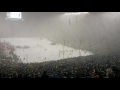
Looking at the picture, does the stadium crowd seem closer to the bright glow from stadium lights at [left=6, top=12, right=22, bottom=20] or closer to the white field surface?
Answer: the white field surface

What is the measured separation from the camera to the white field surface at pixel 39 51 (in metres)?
11.4

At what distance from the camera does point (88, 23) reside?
1269cm

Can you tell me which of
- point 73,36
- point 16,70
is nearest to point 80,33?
point 73,36

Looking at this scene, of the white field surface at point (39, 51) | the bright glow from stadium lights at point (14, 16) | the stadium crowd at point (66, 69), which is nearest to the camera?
the stadium crowd at point (66, 69)

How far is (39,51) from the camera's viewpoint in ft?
38.7

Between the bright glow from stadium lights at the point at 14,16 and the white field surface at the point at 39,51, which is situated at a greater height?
the bright glow from stadium lights at the point at 14,16

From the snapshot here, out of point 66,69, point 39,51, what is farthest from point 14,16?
point 66,69

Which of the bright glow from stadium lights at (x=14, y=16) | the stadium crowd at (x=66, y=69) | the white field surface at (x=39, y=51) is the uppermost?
the bright glow from stadium lights at (x=14, y=16)

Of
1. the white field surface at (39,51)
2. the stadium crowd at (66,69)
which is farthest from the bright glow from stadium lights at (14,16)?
the stadium crowd at (66,69)

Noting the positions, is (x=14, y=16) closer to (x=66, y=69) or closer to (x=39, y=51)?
(x=39, y=51)

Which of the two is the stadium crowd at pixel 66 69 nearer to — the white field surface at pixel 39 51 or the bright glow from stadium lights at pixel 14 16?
the white field surface at pixel 39 51

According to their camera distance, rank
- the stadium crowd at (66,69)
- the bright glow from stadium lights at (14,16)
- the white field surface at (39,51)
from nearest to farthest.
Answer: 1. the stadium crowd at (66,69)
2. the bright glow from stadium lights at (14,16)
3. the white field surface at (39,51)

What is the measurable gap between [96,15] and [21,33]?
5101mm

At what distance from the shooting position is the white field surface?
1137 cm
